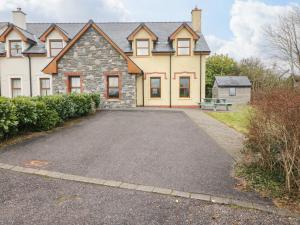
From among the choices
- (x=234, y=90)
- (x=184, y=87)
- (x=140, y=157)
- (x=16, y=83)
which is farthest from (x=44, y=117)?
(x=234, y=90)

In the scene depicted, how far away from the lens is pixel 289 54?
1203 inches

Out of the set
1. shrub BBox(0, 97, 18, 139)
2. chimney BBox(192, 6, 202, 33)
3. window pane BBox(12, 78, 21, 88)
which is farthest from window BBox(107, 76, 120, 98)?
shrub BBox(0, 97, 18, 139)

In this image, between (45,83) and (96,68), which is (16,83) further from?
(96,68)

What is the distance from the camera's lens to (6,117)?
24.4 ft

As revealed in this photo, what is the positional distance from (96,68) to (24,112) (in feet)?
38.0

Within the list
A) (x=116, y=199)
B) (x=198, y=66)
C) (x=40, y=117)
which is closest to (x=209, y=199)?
(x=116, y=199)

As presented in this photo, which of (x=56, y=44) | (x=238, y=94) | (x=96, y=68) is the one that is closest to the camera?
(x=96, y=68)

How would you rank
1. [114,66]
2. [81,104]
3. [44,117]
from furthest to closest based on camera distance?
1. [114,66]
2. [81,104]
3. [44,117]

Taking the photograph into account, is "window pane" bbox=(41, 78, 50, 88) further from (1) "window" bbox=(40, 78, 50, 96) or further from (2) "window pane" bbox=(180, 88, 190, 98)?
(2) "window pane" bbox=(180, 88, 190, 98)

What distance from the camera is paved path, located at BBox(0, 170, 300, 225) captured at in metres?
3.34

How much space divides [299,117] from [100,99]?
17035mm

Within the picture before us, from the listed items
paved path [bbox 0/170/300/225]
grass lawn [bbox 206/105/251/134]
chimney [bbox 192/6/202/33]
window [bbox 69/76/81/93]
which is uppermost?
chimney [bbox 192/6/202/33]

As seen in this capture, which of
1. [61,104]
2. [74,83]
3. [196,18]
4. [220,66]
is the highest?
[196,18]

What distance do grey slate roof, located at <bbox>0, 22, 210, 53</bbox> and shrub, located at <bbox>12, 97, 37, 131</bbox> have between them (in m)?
13.9
